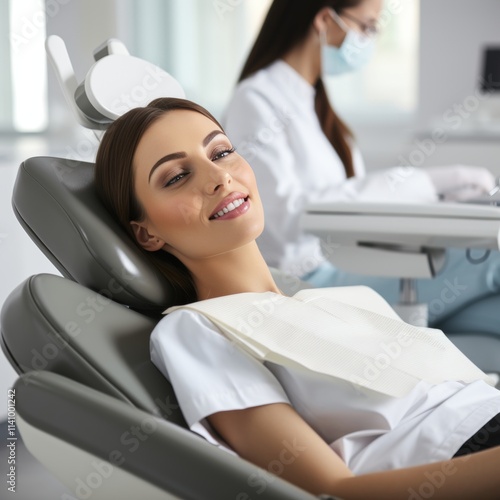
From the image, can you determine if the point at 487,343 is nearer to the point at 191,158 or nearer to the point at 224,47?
the point at 191,158

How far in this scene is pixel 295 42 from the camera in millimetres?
2543

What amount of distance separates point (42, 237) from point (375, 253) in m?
0.87

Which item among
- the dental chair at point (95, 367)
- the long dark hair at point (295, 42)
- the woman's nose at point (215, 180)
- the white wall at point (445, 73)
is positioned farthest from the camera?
the white wall at point (445, 73)

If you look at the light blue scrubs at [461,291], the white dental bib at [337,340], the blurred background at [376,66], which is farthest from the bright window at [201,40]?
the white dental bib at [337,340]

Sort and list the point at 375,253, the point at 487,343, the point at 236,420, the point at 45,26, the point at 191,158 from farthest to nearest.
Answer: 1. the point at 45,26
2. the point at 487,343
3. the point at 375,253
4. the point at 191,158
5. the point at 236,420

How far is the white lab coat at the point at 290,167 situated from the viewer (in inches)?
88.8

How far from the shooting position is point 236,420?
113 cm

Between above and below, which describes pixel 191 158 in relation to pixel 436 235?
above

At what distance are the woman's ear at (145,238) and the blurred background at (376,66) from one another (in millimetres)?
2503

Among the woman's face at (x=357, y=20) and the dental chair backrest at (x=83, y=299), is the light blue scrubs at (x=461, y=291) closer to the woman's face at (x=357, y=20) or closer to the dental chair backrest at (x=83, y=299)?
the woman's face at (x=357, y=20)

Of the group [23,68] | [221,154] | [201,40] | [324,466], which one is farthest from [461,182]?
[201,40]

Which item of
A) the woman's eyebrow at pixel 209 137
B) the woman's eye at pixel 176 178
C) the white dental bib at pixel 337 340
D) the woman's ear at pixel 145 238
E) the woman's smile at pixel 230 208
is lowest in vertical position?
the white dental bib at pixel 337 340

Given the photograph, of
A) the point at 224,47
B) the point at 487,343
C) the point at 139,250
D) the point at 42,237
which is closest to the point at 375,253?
the point at 487,343

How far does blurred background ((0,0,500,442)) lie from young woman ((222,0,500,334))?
147 cm
